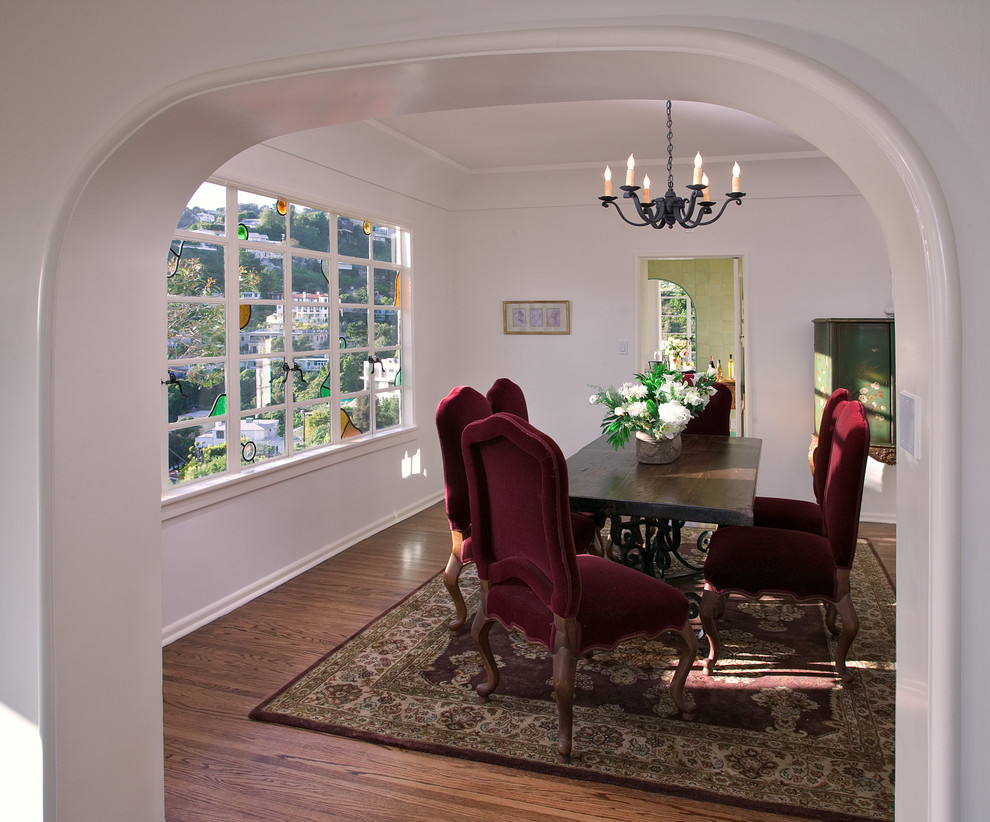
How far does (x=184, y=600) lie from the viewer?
11.8ft

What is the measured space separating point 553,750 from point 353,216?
360 cm

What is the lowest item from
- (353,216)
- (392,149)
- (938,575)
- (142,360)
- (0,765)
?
(0,765)

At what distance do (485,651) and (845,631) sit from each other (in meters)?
1.35

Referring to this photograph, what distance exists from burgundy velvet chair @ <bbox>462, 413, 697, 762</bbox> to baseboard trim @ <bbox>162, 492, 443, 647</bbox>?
1550mm

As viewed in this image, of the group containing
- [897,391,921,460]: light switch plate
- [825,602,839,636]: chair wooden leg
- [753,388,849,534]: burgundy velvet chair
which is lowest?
[825,602,839,636]: chair wooden leg

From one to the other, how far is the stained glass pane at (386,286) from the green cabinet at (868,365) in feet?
9.95

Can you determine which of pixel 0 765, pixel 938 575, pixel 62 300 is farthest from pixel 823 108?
pixel 0 765

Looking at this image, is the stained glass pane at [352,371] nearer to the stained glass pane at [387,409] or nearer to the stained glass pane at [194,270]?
the stained glass pane at [387,409]

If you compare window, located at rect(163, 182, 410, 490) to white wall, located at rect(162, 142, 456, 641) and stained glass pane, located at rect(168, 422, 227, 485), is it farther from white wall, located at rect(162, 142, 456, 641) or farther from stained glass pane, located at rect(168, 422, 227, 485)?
white wall, located at rect(162, 142, 456, 641)

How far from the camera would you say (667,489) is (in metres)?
3.14

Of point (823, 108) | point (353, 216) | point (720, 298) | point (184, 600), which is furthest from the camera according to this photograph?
point (720, 298)

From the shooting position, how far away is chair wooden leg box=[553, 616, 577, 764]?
2.44m

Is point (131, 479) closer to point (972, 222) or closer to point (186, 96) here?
point (186, 96)

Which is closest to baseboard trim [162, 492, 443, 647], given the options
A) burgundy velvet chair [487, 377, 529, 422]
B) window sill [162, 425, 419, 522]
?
window sill [162, 425, 419, 522]
